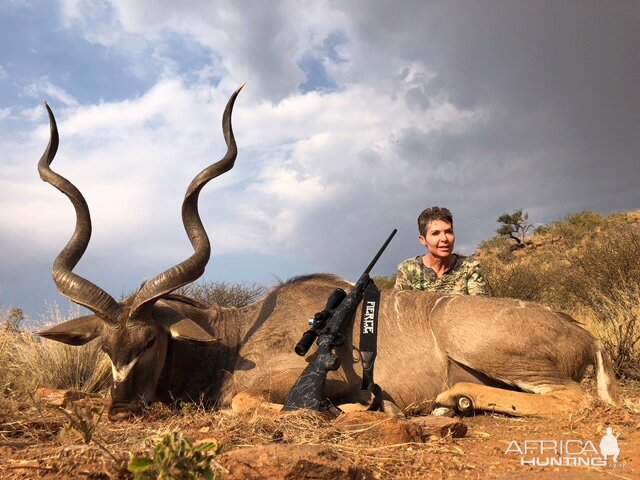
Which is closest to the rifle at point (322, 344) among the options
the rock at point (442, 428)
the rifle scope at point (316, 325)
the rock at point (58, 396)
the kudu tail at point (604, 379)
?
the rifle scope at point (316, 325)

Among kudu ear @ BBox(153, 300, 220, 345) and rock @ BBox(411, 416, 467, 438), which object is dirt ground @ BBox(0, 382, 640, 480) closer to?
rock @ BBox(411, 416, 467, 438)

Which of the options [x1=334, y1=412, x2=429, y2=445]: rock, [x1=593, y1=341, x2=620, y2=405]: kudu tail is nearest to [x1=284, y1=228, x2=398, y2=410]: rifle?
[x1=334, y1=412, x2=429, y2=445]: rock

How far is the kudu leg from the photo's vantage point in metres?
4.46

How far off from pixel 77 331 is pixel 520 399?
3.88 m

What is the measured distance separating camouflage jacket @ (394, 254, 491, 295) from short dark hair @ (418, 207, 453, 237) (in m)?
0.49

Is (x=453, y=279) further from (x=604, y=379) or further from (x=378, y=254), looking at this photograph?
(x=604, y=379)

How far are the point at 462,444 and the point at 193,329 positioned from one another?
8.69ft

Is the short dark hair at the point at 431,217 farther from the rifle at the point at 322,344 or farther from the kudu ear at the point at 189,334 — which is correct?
the kudu ear at the point at 189,334

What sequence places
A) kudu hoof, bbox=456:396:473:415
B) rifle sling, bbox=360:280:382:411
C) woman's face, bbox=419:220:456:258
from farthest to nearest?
1. woman's face, bbox=419:220:456:258
2. rifle sling, bbox=360:280:382:411
3. kudu hoof, bbox=456:396:473:415

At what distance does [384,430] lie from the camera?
3207mm

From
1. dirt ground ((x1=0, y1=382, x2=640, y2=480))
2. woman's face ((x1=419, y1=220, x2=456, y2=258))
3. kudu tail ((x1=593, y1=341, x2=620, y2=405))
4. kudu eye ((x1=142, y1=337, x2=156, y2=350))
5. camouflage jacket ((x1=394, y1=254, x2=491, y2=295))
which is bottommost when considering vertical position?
dirt ground ((x1=0, y1=382, x2=640, y2=480))

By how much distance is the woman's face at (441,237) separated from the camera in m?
6.56

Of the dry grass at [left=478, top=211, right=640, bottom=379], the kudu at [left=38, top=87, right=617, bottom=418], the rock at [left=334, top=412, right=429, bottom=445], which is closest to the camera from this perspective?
the rock at [left=334, top=412, right=429, bottom=445]

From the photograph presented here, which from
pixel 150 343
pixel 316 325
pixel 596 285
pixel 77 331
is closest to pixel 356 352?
pixel 316 325
